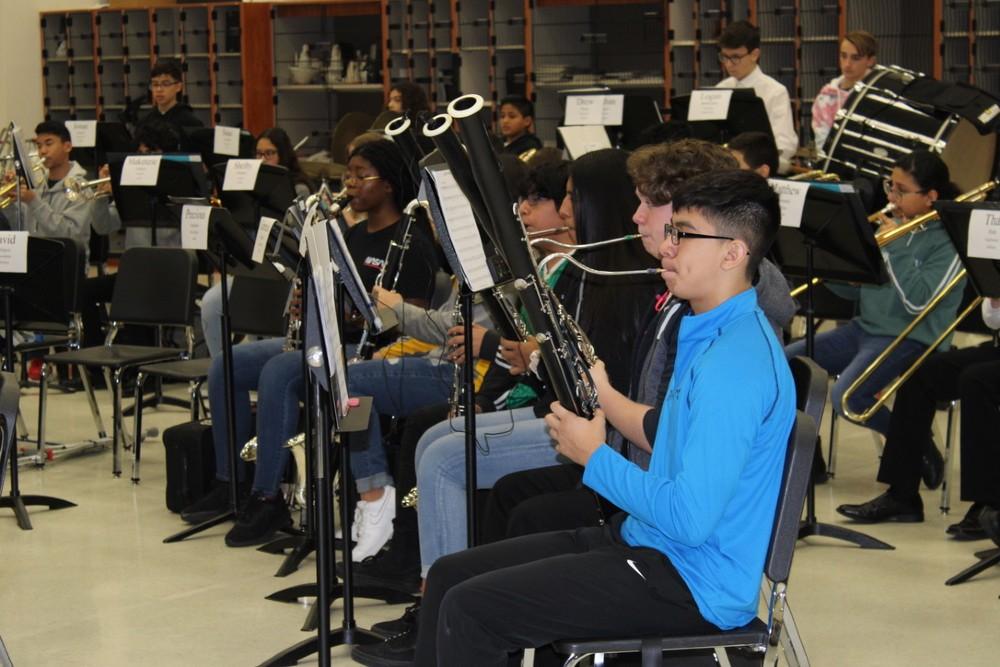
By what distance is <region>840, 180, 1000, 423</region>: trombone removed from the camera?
427 centimetres

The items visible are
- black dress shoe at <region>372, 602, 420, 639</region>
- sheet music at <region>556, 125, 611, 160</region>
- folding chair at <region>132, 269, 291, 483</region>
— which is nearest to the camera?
black dress shoe at <region>372, 602, 420, 639</region>

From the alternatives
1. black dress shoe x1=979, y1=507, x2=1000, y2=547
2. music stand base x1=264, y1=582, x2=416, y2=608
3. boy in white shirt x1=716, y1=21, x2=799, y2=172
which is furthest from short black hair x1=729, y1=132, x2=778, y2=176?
music stand base x1=264, y1=582, x2=416, y2=608

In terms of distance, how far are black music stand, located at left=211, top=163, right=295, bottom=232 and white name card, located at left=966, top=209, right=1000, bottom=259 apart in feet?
10.1

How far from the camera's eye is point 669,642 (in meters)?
2.08

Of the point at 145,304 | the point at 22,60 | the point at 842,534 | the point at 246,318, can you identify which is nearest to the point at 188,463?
the point at 246,318

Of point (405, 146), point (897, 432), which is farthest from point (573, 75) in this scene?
point (405, 146)

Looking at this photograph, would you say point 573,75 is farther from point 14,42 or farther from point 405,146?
point 405,146

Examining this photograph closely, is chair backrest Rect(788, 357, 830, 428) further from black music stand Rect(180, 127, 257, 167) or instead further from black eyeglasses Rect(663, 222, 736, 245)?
black music stand Rect(180, 127, 257, 167)

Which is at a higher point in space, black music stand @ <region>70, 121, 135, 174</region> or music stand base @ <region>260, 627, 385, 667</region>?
black music stand @ <region>70, 121, 135, 174</region>

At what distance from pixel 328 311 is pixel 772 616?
0.95m

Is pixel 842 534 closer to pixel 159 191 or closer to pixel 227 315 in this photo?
pixel 227 315

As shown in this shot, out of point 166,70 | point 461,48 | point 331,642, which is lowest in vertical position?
point 331,642

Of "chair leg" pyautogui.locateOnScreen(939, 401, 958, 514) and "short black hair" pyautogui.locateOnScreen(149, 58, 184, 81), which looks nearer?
"chair leg" pyautogui.locateOnScreen(939, 401, 958, 514)

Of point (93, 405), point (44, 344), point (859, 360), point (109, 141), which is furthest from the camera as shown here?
point (109, 141)
